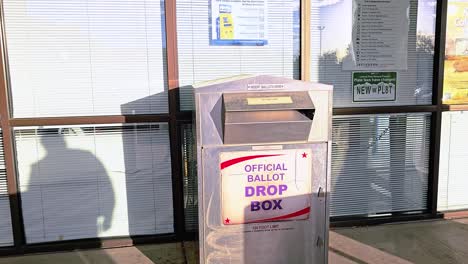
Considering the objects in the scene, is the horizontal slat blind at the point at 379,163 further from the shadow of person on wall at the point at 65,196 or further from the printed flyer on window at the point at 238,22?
the shadow of person on wall at the point at 65,196

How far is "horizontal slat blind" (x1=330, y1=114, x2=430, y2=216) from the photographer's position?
3.85m

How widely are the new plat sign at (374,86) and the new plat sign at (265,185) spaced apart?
148 cm

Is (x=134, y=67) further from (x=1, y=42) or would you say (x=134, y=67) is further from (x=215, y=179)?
(x=215, y=179)

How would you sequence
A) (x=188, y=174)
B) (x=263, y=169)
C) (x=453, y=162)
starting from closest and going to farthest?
(x=263, y=169)
(x=188, y=174)
(x=453, y=162)

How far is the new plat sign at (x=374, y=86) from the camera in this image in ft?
12.5

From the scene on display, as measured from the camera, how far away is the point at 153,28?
11.2ft

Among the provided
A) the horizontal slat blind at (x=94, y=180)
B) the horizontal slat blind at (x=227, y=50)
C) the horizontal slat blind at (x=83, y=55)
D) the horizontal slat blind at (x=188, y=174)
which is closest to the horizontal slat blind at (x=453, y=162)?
the horizontal slat blind at (x=227, y=50)

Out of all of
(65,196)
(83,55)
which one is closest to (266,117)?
(83,55)

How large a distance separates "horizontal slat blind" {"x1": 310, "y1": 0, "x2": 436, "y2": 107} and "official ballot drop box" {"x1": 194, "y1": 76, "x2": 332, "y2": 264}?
1.24m

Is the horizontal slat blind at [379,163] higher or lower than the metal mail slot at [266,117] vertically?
lower

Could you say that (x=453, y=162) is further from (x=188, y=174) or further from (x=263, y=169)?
(x=188, y=174)

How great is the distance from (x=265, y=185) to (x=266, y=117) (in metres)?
0.47

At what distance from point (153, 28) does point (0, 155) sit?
169cm

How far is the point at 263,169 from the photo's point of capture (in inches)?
102
